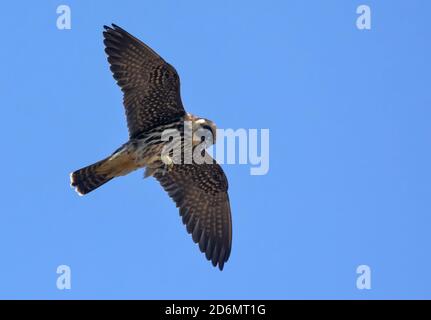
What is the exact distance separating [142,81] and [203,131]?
1.27 m

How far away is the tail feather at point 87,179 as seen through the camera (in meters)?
16.3

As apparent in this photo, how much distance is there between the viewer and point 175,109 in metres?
16.5

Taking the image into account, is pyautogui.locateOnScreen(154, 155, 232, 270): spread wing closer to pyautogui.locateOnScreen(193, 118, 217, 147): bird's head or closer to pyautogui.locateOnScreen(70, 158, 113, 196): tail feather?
pyautogui.locateOnScreen(193, 118, 217, 147): bird's head

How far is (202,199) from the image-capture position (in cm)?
1727

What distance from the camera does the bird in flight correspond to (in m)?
16.2

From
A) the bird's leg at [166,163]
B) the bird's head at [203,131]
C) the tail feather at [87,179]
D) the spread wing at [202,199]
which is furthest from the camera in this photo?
the spread wing at [202,199]

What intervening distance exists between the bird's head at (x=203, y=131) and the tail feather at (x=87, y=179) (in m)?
1.50

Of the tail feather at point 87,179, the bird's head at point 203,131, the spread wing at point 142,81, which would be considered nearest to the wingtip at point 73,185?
the tail feather at point 87,179

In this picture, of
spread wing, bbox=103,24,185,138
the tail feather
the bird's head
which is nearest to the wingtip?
the tail feather

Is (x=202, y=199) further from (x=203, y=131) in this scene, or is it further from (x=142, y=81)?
(x=142, y=81)

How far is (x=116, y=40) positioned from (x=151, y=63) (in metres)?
0.68

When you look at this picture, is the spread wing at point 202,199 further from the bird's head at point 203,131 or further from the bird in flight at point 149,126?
the bird's head at point 203,131
